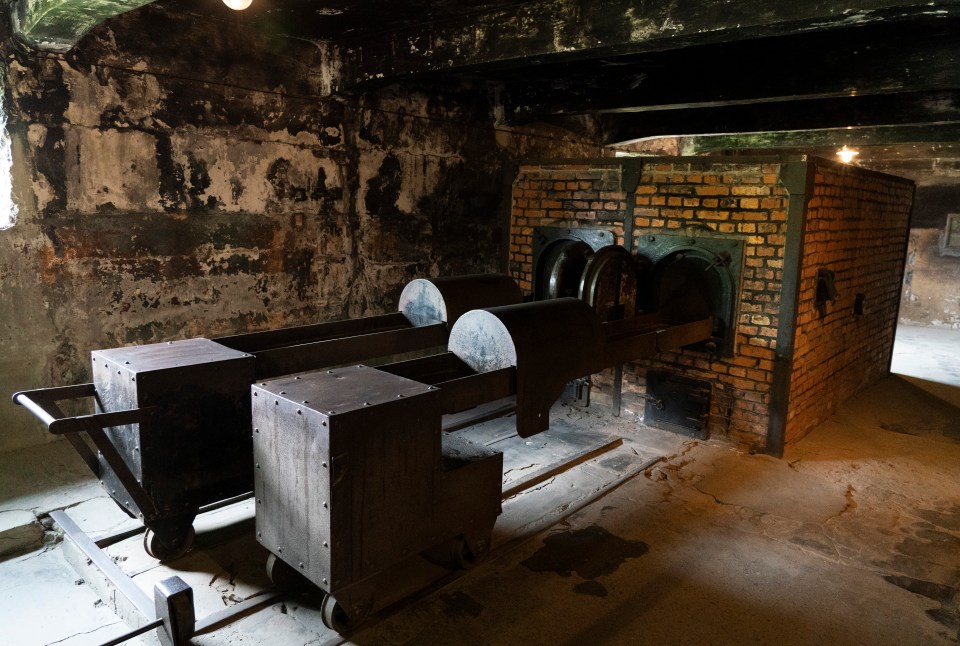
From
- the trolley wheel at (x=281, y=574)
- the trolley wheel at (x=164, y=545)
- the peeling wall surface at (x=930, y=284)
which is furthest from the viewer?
the peeling wall surface at (x=930, y=284)

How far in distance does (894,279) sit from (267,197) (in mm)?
5915

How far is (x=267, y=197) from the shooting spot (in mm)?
4414

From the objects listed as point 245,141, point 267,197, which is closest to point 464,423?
point 267,197

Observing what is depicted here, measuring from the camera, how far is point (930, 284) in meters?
10.8

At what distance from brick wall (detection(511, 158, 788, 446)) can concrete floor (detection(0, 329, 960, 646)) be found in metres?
0.49

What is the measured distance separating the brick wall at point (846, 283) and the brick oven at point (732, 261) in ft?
0.06

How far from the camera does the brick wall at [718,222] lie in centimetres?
422

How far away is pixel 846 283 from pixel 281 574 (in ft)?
15.2

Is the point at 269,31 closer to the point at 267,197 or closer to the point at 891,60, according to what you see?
the point at 267,197

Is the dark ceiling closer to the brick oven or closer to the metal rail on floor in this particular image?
the brick oven

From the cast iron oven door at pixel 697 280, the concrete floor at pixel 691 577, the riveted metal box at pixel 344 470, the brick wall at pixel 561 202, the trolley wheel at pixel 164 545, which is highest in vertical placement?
the brick wall at pixel 561 202

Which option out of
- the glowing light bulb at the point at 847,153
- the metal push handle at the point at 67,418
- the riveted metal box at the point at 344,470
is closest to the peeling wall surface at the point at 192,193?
the metal push handle at the point at 67,418

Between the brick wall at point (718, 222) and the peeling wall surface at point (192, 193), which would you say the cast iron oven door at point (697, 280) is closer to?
the brick wall at point (718, 222)

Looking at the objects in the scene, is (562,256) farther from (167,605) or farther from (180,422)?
(167,605)
